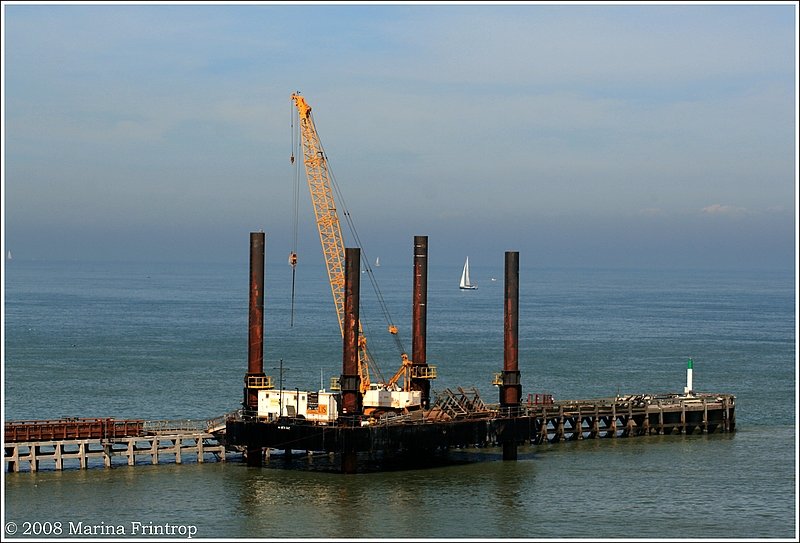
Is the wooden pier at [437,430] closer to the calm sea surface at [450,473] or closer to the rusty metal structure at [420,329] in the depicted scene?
the calm sea surface at [450,473]

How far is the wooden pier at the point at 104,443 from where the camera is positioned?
59406mm

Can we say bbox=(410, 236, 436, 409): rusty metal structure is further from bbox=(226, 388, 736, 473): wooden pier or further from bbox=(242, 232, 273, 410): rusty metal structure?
bbox=(242, 232, 273, 410): rusty metal structure

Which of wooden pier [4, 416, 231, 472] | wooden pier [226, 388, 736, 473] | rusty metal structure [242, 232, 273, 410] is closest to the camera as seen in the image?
wooden pier [4, 416, 231, 472]

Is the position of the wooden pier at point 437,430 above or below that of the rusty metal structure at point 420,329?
below

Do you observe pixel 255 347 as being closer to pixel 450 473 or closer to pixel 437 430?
pixel 437 430

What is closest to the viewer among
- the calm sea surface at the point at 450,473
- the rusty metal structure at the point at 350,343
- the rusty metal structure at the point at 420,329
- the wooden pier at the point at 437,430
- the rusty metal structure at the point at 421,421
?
the calm sea surface at the point at 450,473

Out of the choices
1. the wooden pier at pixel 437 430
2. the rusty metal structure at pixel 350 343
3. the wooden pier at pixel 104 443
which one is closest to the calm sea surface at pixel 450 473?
the wooden pier at pixel 104 443

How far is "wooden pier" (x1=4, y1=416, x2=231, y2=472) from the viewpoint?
195 ft

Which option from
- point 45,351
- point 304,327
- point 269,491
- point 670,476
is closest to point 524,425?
point 670,476

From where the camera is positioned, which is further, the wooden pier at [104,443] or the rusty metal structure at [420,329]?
the rusty metal structure at [420,329]

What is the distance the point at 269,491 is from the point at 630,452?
2075 cm

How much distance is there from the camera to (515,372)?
65562mm

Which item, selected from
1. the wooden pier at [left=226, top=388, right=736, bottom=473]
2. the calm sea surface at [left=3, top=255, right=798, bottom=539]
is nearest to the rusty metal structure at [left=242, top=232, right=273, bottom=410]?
the wooden pier at [left=226, top=388, right=736, bottom=473]

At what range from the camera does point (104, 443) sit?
2400 inches
